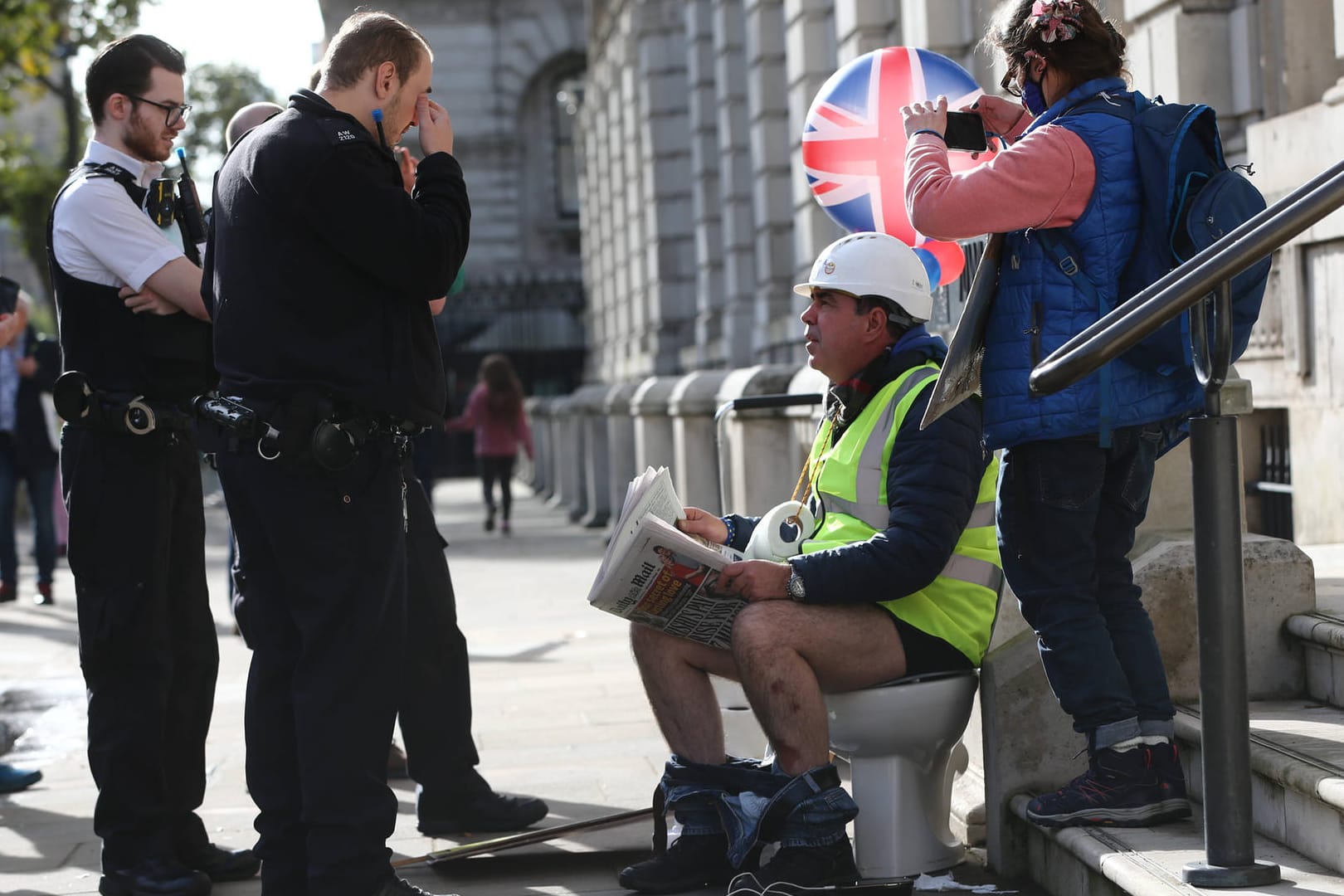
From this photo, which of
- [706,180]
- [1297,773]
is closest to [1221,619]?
[1297,773]

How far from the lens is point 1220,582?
3.15 meters

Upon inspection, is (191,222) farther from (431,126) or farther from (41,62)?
(41,62)

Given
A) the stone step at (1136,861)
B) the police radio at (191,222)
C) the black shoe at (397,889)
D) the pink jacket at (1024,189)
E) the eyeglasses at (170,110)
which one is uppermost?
the eyeglasses at (170,110)

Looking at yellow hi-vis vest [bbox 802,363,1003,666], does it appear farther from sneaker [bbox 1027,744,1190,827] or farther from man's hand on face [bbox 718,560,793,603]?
sneaker [bbox 1027,744,1190,827]

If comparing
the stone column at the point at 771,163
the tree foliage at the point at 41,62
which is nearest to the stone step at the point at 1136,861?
the stone column at the point at 771,163

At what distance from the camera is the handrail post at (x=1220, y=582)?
10.3 ft

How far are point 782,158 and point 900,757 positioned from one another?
12513 millimetres

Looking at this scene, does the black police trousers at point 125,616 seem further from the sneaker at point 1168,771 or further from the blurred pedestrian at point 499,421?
the blurred pedestrian at point 499,421

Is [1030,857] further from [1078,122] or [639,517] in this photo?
[1078,122]

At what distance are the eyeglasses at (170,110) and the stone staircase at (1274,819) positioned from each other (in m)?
2.80

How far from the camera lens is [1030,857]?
4.11 m

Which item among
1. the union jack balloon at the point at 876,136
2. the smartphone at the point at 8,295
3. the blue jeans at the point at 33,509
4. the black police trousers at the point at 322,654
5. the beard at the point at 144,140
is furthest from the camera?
the blue jeans at the point at 33,509

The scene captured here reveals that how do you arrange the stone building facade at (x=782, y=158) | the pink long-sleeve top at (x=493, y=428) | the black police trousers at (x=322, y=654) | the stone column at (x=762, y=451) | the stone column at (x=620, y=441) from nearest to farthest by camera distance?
the black police trousers at (x=322, y=654) < the stone building facade at (x=782, y=158) < the stone column at (x=762, y=451) < the stone column at (x=620, y=441) < the pink long-sleeve top at (x=493, y=428)

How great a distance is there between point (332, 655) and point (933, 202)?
5.42 ft
